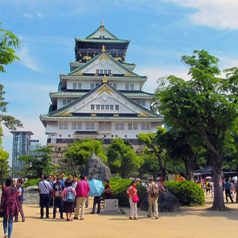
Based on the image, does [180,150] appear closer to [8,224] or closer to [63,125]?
[8,224]

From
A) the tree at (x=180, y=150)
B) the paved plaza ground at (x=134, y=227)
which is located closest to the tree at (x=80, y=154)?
the tree at (x=180, y=150)

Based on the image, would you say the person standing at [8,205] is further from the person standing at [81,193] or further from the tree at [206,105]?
the tree at [206,105]

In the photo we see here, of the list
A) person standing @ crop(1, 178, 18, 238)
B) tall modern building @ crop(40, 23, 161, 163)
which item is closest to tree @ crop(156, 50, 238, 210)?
person standing @ crop(1, 178, 18, 238)

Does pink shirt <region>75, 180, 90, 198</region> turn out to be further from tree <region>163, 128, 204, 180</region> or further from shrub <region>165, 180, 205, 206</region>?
tree <region>163, 128, 204, 180</region>

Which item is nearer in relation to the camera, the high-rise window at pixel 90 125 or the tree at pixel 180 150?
the tree at pixel 180 150

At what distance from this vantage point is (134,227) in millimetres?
13305

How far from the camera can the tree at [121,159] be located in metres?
44.0

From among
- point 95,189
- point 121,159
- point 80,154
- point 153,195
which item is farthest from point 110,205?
point 121,159

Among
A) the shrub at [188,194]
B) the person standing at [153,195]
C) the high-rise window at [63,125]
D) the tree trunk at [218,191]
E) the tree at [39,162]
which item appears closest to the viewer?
the person standing at [153,195]

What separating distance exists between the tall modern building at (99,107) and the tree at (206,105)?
3600 cm

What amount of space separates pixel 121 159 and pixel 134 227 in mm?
31176

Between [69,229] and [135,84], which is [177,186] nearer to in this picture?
[69,229]

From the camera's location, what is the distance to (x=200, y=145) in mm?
22047

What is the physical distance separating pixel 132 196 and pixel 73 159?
26.2m
